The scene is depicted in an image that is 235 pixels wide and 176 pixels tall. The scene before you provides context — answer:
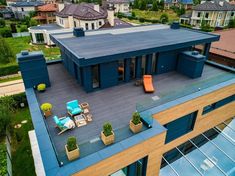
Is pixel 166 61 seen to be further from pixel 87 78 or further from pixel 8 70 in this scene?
pixel 8 70

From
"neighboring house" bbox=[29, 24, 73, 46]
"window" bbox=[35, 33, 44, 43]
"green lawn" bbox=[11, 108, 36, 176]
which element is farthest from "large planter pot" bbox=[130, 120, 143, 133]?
"window" bbox=[35, 33, 44, 43]

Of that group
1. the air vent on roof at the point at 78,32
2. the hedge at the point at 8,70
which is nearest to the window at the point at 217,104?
the air vent on roof at the point at 78,32

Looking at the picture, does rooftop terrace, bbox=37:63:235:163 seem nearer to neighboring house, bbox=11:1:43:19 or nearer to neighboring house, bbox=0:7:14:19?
neighboring house, bbox=11:1:43:19

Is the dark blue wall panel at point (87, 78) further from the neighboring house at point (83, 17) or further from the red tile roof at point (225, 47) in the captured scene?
the neighboring house at point (83, 17)

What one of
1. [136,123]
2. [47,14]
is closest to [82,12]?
[47,14]

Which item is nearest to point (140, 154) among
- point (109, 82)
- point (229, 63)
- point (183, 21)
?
point (109, 82)

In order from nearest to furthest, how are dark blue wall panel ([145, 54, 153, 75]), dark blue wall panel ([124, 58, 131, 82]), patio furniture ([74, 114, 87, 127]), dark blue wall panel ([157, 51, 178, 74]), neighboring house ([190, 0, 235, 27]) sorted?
patio furniture ([74, 114, 87, 127]) < dark blue wall panel ([124, 58, 131, 82]) < dark blue wall panel ([145, 54, 153, 75]) < dark blue wall panel ([157, 51, 178, 74]) < neighboring house ([190, 0, 235, 27])

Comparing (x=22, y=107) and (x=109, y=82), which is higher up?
(x=109, y=82)

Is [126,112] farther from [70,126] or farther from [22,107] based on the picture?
[22,107]
